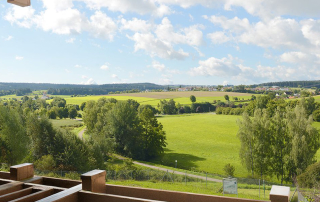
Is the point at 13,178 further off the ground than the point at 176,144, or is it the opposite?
the point at 13,178

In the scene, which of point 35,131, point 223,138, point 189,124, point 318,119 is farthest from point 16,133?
point 318,119

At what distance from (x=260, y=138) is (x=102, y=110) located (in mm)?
30918

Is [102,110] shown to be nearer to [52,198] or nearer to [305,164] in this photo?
[305,164]

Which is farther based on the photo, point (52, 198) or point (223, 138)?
point (223, 138)

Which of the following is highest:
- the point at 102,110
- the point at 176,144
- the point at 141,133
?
the point at 102,110

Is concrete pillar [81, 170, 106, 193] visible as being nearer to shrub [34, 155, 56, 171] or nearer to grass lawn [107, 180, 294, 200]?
grass lawn [107, 180, 294, 200]

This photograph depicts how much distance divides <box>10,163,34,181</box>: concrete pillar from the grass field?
101 feet

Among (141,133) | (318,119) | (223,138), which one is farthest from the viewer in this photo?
(318,119)

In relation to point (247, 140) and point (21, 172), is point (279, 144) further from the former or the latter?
point (21, 172)

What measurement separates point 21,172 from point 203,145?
1748 inches

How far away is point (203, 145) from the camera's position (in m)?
48.8

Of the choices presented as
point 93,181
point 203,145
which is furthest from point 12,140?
point 203,145

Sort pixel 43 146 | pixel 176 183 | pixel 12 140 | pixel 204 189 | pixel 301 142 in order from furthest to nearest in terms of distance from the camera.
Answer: pixel 43 146
pixel 301 142
pixel 12 140
pixel 176 183
pixel 204 189

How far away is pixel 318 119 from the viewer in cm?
6322
